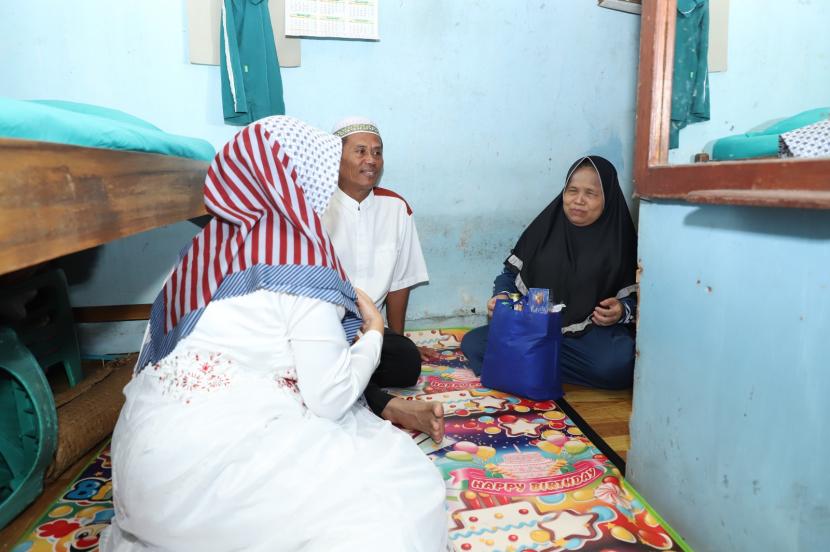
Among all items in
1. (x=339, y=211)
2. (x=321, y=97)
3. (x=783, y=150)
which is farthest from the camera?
(x=321, y=97)

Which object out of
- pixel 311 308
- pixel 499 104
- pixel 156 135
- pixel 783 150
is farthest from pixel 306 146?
pixel 499 104

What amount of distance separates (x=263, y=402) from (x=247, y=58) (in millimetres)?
1780

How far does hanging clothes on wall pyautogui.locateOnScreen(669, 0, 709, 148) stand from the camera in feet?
5.76

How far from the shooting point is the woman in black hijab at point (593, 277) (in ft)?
7.11

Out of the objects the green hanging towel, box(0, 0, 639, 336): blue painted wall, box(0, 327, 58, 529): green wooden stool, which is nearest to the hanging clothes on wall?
box(0, 0, 639, 336): blue painted wall

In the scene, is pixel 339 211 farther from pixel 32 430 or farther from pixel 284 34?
pixel 32 430

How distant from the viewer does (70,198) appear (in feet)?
2.74

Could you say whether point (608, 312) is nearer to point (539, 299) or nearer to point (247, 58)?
point (539, 299)

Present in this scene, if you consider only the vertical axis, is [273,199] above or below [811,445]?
above

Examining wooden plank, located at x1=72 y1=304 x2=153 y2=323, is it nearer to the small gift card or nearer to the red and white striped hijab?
the red and white striped hijab

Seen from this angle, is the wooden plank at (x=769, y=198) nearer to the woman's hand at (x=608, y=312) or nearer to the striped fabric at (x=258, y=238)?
the striped fabric at (x=258, y=238)

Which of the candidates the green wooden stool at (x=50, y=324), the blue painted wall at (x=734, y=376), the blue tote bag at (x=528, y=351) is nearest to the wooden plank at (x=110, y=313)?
the green wooden stool at (x=50, y=324)

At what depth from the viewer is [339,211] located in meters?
2.33

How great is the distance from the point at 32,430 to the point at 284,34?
72.1 inches
